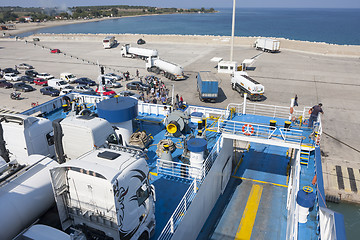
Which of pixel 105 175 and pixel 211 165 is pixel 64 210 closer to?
pixel 105 175

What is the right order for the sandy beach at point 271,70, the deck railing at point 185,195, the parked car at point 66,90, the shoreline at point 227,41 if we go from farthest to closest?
the shoreline at point 227,41, the parked car at point 66,90, the sandy beach at point 271,70, the deck railing at point 185,195

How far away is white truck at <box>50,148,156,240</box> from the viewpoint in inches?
314

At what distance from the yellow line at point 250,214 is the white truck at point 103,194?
24.2 feet

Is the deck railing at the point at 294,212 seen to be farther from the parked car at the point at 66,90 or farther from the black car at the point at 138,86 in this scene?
the parked car at the point at 66,90

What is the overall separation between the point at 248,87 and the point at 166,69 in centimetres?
1746

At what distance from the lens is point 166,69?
4894 centimetres

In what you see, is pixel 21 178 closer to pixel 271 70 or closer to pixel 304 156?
pixel 304 156

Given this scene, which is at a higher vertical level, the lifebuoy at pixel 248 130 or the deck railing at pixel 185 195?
the lifebuoy at pixel 248 130

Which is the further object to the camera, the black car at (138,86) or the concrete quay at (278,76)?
the black car at (138,86)

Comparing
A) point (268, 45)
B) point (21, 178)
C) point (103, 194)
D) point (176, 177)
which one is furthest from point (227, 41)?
point (103, 194)

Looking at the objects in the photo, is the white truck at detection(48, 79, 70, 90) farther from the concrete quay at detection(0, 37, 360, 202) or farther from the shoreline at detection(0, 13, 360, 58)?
the shoreline at detection(0, 13, 360, 58)

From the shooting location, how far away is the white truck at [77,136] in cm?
1155

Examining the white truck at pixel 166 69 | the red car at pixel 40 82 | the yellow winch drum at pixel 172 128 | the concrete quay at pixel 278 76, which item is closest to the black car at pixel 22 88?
the concrete quay at pixel 278 76

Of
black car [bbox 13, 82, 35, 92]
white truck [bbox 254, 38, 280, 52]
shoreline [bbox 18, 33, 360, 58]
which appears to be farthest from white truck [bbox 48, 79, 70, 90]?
shoreline [bbox 18, 33, 360, 58]
